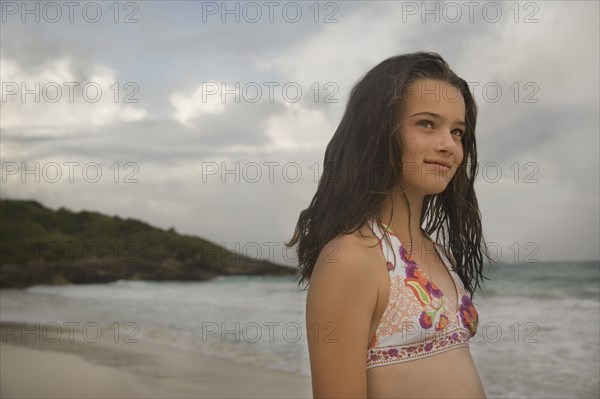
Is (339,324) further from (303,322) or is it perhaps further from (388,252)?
(303,322)

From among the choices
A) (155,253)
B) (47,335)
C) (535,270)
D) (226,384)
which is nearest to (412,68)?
(226,384)

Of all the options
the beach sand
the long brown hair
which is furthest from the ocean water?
the long brown hair

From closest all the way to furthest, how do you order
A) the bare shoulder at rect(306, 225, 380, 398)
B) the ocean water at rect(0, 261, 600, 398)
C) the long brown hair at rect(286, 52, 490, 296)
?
the bare shoulder at rect(306, 225, 380, 398), the long brown hair at rect(286, 52, 490, 296), the ocean water at rect(0, 261, 600, 398)

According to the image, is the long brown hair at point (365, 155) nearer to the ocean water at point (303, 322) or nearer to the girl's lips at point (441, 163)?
the girl's lips at point (441, 163)

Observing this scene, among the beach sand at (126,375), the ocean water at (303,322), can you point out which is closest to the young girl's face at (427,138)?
the ocean water at (303,322)

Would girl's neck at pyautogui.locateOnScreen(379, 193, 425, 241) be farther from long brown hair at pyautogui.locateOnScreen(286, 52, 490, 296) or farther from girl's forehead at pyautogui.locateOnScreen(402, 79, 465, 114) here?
girl's forehead at pyautogui.locateOnScreen(402, 79, 465, 114)

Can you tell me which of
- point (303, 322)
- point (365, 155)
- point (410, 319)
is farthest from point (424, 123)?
point (303, 322)

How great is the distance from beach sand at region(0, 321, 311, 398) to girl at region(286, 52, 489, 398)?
13.9ft

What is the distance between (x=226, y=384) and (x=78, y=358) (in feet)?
6.11

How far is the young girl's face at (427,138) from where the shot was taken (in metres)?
1.63

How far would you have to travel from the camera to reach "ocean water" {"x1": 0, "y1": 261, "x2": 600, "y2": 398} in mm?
6926

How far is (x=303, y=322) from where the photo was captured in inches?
440

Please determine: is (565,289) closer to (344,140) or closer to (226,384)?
(226,384)

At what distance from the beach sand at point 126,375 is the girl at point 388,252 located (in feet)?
13.9
